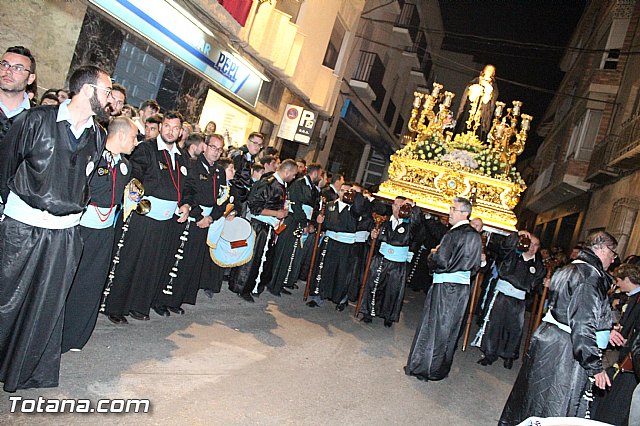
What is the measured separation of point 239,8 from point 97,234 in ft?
27.6

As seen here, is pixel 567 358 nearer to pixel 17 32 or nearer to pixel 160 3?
pixel 17 32

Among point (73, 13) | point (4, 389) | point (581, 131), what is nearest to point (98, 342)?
point (4, 389)

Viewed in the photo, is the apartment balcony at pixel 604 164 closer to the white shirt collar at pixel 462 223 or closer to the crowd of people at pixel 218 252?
the crowd of people at pixel 218 252

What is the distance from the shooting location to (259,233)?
23.5ft

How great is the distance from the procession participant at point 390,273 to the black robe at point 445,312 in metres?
2.04

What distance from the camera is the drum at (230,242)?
Answer: 638 centimetres

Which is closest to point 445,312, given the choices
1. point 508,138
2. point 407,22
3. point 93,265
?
point 93,265

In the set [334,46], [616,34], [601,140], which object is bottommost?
[601,140]

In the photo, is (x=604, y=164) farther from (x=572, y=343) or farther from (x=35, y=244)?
(x=35, y=244)

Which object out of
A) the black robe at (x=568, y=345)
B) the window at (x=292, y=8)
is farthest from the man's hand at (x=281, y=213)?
the window at (x=292, y=8)

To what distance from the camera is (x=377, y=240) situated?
27.5ft

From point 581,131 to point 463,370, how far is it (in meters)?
15.9

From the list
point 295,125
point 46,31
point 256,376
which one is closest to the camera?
point 256,376

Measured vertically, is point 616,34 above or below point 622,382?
above
